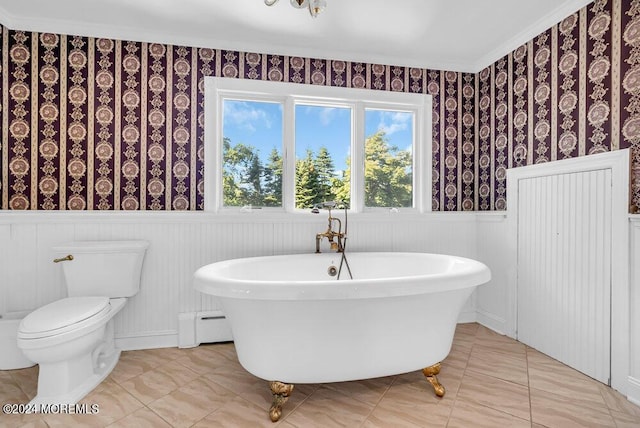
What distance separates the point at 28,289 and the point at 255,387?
168 centimetres

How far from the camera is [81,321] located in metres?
1.71

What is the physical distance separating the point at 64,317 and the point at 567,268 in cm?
285

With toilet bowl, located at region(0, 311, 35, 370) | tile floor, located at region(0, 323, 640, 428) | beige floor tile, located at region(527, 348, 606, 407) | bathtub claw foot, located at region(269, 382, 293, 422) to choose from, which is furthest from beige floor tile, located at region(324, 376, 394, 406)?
toilet bowl, located at region(0, 311, 35, 370)

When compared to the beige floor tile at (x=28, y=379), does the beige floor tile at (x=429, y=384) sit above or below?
above

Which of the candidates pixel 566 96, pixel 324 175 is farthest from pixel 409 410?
pixel 566 96

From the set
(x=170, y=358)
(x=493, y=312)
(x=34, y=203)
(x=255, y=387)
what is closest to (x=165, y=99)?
(x=34, y=203)

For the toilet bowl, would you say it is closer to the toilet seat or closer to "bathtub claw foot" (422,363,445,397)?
the toilet seat

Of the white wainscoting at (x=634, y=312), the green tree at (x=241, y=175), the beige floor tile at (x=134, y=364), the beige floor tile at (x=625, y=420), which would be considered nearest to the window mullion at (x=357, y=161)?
the green tree at (x=241, y=175)

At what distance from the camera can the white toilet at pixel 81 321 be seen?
1612 mm

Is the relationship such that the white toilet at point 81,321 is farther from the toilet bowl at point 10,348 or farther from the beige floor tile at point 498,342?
the beige floor tile at point 498,342

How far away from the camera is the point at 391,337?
1625 mm

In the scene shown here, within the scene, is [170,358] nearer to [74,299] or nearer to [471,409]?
[74,299]

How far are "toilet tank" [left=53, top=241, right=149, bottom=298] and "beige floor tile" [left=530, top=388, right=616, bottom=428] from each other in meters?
2.39

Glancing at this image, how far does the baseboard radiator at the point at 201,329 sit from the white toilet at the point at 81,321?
1.30 feet
